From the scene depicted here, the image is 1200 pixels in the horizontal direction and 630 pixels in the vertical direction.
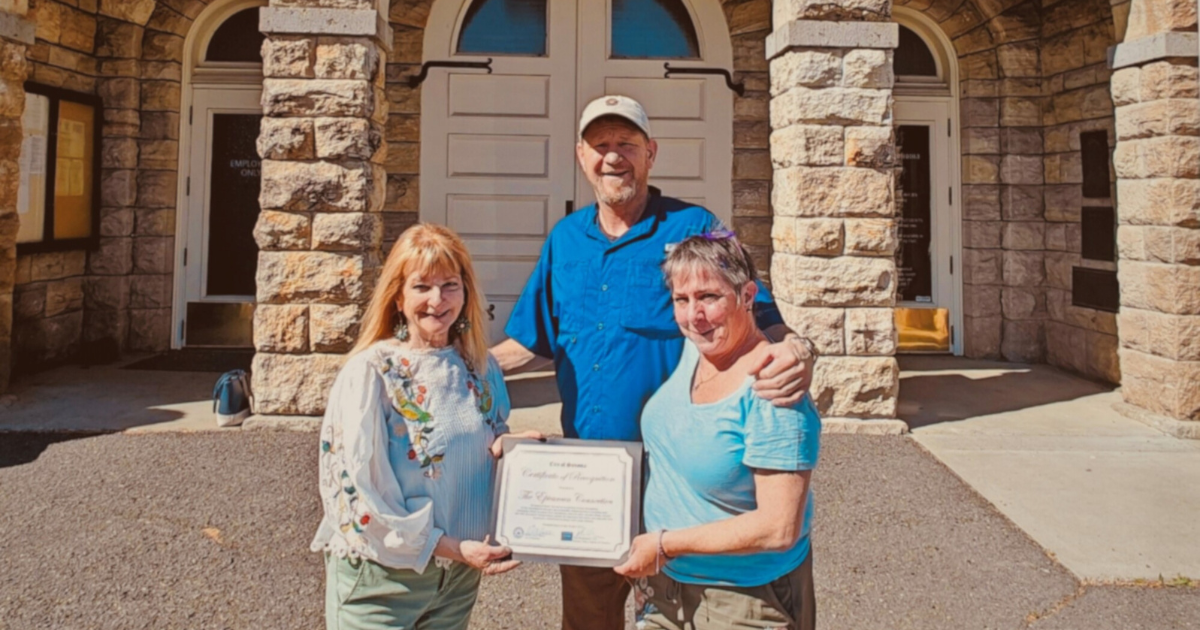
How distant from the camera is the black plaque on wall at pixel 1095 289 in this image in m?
6.54

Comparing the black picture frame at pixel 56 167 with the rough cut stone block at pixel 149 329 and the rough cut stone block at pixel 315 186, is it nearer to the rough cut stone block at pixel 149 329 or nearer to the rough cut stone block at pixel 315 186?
the rough cut stone block at pixel 149 329

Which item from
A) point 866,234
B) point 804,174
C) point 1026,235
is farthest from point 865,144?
point 1026,235

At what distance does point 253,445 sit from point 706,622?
3853 mm

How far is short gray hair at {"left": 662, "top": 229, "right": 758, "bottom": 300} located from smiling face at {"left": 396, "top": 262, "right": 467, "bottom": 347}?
52 centimetres

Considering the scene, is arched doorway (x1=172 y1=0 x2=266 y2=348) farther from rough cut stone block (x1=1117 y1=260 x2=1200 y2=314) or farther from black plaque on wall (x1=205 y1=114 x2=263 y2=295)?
rough cut stone block (x1=1117 y1=260 x2=1200 y2=314)

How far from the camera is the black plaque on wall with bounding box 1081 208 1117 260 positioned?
6582 mm

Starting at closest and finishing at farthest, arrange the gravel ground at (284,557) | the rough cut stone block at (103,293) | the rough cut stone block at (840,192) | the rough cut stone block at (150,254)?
the gravel ground at (284,557), the rough cut stone block at (840,192), the rough cut stone block at (103,293), the rough cut stone block at (150,254)

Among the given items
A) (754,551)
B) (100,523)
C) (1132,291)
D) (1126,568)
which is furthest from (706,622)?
(1132,291)

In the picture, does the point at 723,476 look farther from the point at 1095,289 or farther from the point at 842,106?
the point at 1095,289

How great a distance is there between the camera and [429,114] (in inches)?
279

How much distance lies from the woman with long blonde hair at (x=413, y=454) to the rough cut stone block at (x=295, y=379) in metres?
→ 3.40

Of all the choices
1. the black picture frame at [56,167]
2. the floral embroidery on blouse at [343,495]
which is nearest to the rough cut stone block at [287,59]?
the black picture frame at [56,167]

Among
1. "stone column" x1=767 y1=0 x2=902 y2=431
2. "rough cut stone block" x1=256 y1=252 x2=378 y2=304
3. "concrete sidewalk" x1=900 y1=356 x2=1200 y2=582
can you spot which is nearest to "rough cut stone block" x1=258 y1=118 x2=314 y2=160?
"rough cut stone block" x1=256 y1=252 x2=378 y2=304

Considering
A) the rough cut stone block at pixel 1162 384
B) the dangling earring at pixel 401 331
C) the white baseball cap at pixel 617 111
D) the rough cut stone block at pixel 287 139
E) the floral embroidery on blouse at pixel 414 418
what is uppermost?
the rough cut stone block at pixel 287 139
